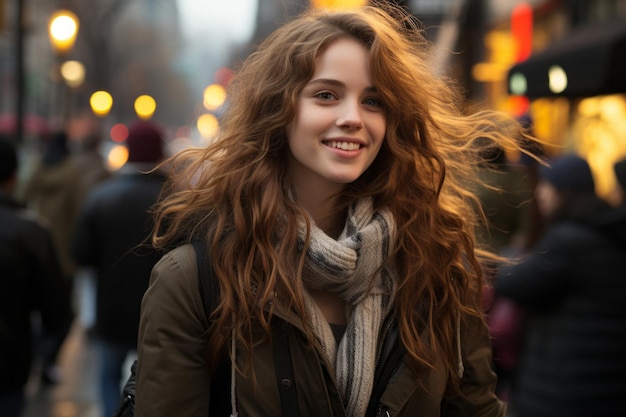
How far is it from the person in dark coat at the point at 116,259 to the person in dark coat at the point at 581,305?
108 inches

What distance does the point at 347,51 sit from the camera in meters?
2.94

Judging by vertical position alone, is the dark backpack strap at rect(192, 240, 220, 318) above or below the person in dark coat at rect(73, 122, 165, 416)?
above

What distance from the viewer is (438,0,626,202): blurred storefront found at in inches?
292

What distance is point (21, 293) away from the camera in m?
5.39

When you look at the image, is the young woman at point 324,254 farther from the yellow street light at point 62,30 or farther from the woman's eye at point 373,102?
the yellow street light at point 62,30

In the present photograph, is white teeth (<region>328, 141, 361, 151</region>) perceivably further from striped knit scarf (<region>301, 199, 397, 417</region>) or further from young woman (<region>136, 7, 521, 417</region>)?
striped knit scarf (<region>301, 199, 397, 417</region>)

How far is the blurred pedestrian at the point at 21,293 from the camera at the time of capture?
523 centimetres

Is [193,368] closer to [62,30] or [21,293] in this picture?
[21,293]

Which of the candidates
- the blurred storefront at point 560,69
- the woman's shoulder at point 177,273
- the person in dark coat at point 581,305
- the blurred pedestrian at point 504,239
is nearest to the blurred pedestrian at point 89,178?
the blurred storefront at point 560,69

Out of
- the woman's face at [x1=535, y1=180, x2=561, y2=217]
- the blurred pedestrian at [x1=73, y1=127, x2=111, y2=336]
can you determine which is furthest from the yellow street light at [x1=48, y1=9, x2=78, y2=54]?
the woman's face at [x1=535, y1=180, x2=561, y2=217]

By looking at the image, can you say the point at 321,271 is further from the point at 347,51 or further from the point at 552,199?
the point at 552,199

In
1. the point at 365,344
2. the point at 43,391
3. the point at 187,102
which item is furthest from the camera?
the point at 187,102

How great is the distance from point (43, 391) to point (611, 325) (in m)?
5.70

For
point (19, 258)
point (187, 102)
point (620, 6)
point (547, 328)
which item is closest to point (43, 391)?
point (19, 258)
